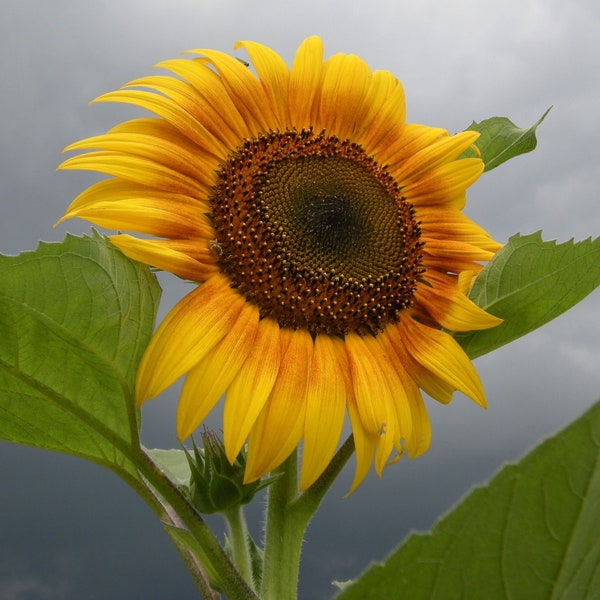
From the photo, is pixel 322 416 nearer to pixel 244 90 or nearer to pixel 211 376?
pixel 211 376

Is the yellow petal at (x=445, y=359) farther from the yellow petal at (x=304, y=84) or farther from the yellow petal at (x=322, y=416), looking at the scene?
the yellow petal at (x=304, y=84)

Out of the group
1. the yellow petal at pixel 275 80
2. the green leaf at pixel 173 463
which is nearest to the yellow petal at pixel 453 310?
the yellow petal at pixel 275 80

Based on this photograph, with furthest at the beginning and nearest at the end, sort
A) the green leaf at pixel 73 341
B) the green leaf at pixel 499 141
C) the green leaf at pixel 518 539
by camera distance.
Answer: the green leaf at pixel 499 141
the green leaf at pixel 73 341
the green leaf at pixel 518 539

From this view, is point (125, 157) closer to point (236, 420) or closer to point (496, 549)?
point (236, 420)

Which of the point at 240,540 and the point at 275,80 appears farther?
the point at 275,80

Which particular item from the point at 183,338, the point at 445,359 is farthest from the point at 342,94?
the point at 183,338

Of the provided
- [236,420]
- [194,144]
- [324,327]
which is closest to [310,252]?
Answer: [324,327]

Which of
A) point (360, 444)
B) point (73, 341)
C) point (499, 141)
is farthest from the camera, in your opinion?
point (499, 141)
